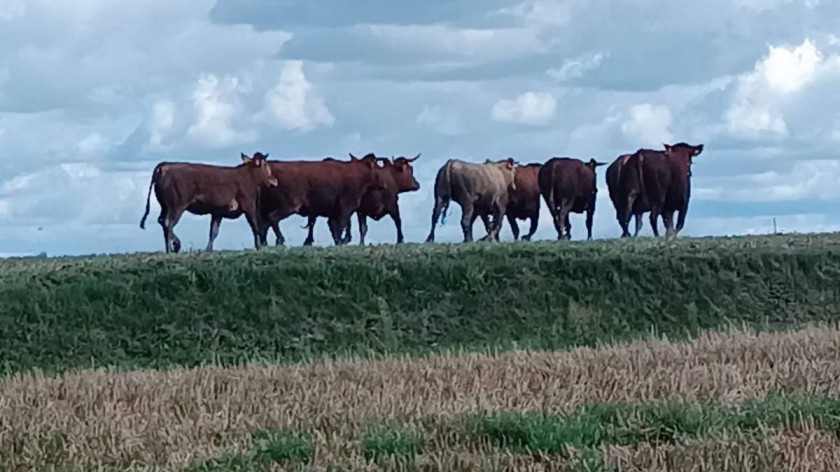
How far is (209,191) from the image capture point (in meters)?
31.7

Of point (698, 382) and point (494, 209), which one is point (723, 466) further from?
point (494, 209)

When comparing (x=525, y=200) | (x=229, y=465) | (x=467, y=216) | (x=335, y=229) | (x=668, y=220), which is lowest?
(x=229, y=465)

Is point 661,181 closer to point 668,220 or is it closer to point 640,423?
point 668,220

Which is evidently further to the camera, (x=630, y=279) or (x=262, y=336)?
(x=630, y=279)

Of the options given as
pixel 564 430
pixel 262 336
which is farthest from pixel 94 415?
pixel 262 336

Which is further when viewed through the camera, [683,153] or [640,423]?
[683,153]

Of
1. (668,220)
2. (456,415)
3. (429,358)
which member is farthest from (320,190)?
(456,415)

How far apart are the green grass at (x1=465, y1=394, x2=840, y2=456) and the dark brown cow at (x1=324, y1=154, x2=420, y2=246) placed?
2654 cm

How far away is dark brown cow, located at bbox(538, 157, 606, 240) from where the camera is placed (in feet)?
126

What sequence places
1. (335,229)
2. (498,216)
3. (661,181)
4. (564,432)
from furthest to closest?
(498,216)
(335,229)
(661,181)
(564,432)

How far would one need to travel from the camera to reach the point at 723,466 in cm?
A: 902

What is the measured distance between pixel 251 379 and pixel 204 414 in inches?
84.4

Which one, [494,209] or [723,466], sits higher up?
[494,209]

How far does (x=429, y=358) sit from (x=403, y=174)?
23.1 metres
